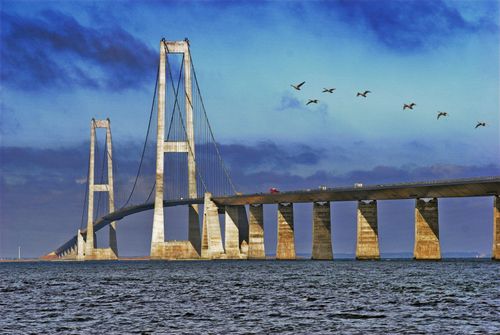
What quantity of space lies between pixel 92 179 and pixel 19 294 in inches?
5058

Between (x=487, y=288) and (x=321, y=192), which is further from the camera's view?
(x=321, y=192)

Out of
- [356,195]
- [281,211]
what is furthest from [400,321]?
[281,211]

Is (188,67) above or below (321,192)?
above

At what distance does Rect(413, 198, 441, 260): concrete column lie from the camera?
112m

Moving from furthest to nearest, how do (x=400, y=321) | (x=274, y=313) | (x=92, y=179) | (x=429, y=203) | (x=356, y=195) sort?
(x=92, y=179) → (x=356, y=195) → (x=429, y=203) → (x=274, y=313) → (x=400, y=321)

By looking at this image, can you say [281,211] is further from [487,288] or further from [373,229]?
[487,288]

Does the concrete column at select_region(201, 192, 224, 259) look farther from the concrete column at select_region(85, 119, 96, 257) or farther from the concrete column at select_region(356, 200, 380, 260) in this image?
the concrete column at select_region(85, 119, 96, 257)

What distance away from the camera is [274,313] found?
4166 cm

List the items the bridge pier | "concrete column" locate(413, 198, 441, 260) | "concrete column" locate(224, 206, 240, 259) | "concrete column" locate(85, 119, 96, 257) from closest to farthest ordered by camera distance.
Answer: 1. "concrete column" locate(413, 198, 441, 260)
2. the bridge pier
3. "concrete column" locate(224, 206, 240, 259)
4. "concrete column" locate(85, 119, 96, 257)

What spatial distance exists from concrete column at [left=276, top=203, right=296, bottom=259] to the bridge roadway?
184 centimetres

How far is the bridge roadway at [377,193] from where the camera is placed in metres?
101

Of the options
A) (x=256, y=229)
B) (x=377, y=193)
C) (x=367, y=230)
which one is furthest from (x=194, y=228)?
(x=377, y=193)

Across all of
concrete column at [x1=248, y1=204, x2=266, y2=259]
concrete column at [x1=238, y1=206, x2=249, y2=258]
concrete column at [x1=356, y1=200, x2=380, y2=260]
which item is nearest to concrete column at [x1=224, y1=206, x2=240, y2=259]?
concrete column at [x1=238, y1=206, x2=249, y2=258]

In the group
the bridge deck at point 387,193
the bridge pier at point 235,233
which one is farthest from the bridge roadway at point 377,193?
the bridge pier at point 235,233
